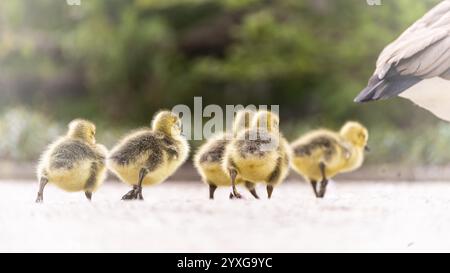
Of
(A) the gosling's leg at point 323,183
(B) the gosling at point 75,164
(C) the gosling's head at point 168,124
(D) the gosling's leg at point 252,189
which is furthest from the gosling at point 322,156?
(B) the gosling at point 75,164

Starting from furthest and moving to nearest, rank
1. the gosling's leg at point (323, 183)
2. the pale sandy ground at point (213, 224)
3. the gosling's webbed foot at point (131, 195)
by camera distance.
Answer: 1. the gosling's leg at point (323, 183)
2. the gosling's webbed foot at point (131, 195)
3. the pale sandy ground at point (213, 224)

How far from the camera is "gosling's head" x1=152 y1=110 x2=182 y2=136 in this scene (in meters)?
1.19

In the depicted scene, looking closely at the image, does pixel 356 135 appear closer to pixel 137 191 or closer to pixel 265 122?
pixel 265 122

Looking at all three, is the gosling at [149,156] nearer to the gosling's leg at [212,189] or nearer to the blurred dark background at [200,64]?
the gosling's leg at [212,189]

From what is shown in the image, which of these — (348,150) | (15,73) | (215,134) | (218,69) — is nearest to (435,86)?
(348,150)

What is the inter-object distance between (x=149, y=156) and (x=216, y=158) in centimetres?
11

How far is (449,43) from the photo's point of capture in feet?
3.58

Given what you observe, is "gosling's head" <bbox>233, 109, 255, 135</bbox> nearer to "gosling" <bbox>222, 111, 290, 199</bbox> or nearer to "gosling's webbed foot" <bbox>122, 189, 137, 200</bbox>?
"gosling" <bbox>222, 111, 290, 199</bbox>

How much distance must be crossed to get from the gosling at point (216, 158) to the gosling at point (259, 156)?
0.07 feet

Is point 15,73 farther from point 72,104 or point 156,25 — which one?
point 156,25

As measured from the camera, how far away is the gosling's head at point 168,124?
119 centimetres

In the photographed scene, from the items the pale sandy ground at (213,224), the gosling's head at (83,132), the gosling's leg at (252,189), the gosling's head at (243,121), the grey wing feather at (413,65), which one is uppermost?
the grey wing feather at (413,65)

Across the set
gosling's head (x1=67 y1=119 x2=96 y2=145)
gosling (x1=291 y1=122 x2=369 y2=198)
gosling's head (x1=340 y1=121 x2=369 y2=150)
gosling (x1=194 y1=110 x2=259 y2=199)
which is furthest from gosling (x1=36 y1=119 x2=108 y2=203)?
gosling's head (x1=340 y1=121 x2=369 y2=150)

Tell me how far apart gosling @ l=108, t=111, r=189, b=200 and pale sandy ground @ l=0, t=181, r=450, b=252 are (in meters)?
0.04
